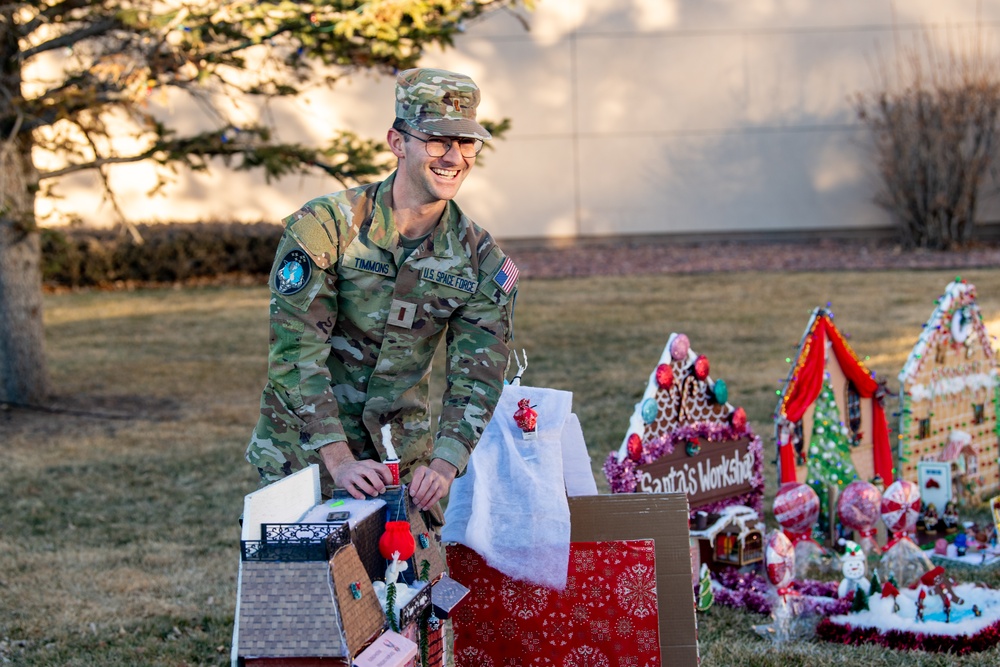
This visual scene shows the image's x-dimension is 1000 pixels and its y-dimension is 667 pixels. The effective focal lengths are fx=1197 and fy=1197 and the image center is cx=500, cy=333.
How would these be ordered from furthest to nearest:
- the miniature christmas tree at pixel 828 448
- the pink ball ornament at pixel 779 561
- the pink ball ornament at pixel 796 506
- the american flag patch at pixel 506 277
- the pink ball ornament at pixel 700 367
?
1. the miniature christmas tree at pixel 828 448
2. the pink ball ornament at pixel 700 367
3. the pink ball ornament at pixel 796 506
4. the pink ball ornament at pixel 779 561
5. the american flag patch at pixel 506 277

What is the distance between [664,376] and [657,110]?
12.7 meters

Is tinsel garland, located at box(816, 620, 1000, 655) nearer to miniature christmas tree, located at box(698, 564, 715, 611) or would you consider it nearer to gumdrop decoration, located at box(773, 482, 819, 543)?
miniature christmas tree, located at box(698, 564, 715, 611)

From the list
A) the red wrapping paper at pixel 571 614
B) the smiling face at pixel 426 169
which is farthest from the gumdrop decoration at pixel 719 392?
the smiling face at pixel 426 169

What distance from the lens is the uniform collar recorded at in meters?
3.24

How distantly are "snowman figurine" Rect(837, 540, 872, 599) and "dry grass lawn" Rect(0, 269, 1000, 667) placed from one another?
0.33m

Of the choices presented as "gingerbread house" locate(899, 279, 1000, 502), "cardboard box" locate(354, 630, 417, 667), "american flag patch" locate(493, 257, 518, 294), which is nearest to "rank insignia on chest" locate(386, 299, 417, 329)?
"american flag patch" locate(493, 257, 518, 294)

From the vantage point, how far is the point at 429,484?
2988 mm

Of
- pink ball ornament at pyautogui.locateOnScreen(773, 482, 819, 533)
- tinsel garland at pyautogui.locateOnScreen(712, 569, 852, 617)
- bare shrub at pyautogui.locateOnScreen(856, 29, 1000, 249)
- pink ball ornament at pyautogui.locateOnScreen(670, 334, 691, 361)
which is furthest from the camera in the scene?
bare shrub at pyautogui.locateOnScreen(856, 29, 1000, 249)

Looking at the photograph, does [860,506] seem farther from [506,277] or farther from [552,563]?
[506,277]

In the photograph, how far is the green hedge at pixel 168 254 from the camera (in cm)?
1600

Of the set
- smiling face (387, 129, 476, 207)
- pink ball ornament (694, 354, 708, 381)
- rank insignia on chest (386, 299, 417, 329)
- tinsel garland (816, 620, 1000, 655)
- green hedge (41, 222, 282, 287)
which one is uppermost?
green hedge (41, 222, 282, 287)

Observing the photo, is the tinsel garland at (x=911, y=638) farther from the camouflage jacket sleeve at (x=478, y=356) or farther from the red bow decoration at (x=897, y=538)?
the camouflage jacket sleeve at (x=478, y=356)

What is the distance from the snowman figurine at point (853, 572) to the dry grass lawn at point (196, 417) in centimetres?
33

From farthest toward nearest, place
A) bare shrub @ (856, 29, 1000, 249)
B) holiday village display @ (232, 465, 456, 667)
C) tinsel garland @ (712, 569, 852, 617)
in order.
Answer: bare shrub @ (856, 29, 1000, 249) → tinsel garland @ (712, 569, 852, 617) → holiday village display @ (232, 465, 456, 667)
